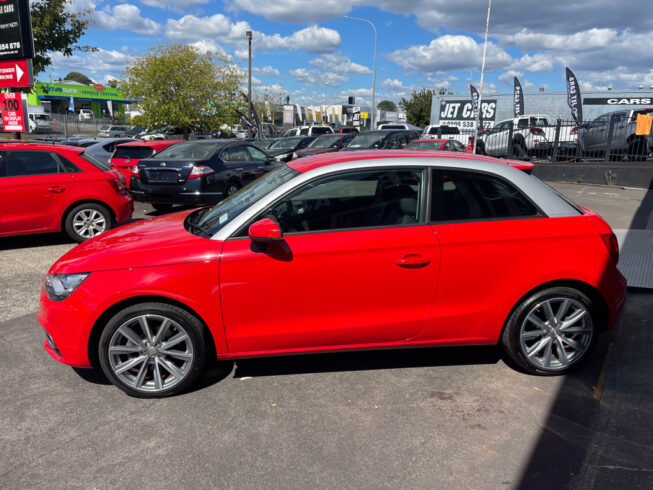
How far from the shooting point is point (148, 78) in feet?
78.9

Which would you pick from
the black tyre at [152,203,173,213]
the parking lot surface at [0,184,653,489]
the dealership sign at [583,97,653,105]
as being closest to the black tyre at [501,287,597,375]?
the parking lot surface at [0,184,653,489]

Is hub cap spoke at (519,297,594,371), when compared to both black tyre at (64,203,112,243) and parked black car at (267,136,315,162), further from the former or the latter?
parked black car at (267,136,315,162)

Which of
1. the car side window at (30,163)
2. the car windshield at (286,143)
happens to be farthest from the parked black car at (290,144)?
the car side window at (30,163)

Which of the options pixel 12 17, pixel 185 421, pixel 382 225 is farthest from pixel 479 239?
pixel 12 17

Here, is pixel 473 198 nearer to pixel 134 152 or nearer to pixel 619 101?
pixel 134 152

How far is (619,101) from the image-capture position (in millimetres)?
42469

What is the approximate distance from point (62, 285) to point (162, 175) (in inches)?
266

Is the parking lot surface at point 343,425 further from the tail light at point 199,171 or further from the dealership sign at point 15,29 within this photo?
the dealership sign at point 15,29

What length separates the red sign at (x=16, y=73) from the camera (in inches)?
463

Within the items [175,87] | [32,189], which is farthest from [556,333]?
[175,87]

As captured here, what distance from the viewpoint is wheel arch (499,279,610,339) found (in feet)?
12.1

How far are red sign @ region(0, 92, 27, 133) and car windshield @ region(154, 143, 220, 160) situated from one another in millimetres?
4273

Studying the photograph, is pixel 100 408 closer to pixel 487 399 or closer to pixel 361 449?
pixel 361 449

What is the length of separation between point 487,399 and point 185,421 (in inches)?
79.0
